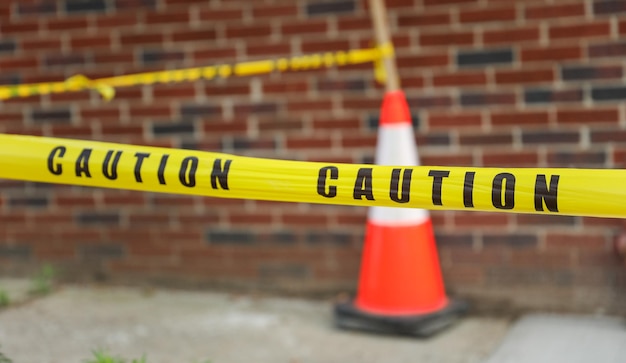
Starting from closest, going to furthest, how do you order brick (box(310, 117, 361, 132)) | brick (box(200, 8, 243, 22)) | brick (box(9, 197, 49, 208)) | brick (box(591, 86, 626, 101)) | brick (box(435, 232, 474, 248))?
brick (box(591, 86, 626, 101)) → brick (box(435, 232, 474, 248)) → brick (box(310, 117, 361, 132)) → brick (box(200, 8, 243, 22)) → brick (box(9, 197, 49, 208))

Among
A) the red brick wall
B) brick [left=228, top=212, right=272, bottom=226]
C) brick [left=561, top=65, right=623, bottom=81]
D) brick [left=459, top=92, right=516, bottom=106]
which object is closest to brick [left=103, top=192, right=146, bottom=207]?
the red brick wall

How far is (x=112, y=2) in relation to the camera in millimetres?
4641

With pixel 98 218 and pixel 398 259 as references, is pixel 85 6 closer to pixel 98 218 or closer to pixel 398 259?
pixel 98 218

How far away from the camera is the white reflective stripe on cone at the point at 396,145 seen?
12.6 ft

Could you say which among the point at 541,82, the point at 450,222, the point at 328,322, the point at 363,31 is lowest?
the point at 328,322

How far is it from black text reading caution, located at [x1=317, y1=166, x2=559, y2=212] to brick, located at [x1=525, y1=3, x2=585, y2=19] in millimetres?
1889

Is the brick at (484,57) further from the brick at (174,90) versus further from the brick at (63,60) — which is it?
the brick at (63,60)

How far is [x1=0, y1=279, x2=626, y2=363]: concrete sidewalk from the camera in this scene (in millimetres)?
3600

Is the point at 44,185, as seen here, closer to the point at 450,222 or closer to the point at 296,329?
the point at 296,329

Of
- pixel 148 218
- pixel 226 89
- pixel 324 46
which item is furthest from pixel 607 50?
pixel 148 218

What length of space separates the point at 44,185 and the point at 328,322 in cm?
195

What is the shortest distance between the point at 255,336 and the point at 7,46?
7.60ft

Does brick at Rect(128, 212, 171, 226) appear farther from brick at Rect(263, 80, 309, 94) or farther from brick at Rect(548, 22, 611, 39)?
brick at Rect(548, 22, 611, 39)

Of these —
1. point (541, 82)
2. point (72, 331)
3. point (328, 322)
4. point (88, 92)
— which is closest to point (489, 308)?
point (328, 322)
